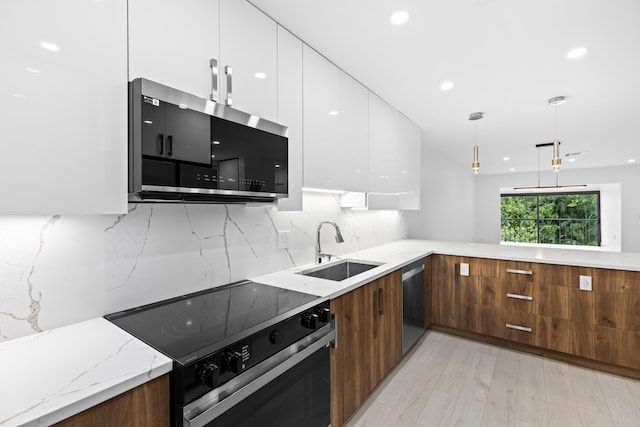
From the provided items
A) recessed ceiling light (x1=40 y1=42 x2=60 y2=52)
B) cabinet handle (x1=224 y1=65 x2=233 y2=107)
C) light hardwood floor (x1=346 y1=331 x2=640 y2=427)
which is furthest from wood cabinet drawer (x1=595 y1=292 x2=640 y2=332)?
recessed ceiling light (x1=40 y1=42 x2=60 y2=52)

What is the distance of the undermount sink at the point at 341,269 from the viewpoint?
2.33 meters

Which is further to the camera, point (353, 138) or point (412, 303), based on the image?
point (412, 303)

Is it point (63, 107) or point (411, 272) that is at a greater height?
point (63, 107)

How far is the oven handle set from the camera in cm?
91

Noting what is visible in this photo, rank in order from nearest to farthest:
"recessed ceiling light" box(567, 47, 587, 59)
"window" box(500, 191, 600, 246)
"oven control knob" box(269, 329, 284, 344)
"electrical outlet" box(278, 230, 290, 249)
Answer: "oven control knob" box(269, 329, 284, 344), "recessed ceiling light" box(567, 47, 587, 59), "electrical outlet" box(278, 230, 290, 249), "window" box(500, 191, 600, 246)

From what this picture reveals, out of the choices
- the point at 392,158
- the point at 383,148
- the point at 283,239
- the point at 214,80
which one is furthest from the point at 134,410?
the point at 392,158

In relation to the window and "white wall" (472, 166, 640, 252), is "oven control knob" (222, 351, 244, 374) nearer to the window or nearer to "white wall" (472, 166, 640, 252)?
"white wall" (472, 166, 640, 252)

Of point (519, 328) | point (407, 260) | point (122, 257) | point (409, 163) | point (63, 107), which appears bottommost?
point (519, 328)

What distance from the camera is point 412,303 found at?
2.67 metres

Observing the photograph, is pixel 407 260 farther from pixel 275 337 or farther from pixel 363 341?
pixel 275 337

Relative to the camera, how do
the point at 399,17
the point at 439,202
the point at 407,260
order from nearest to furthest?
the point at 399,17 → the point at 407,260 → the point at 439,202

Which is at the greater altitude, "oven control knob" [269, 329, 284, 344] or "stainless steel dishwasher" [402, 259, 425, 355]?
"oven control knob" [269, 329, 284, 344]

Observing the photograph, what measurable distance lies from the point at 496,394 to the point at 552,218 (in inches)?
335

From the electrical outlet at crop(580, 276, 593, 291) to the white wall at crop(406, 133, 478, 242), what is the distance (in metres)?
2.20
